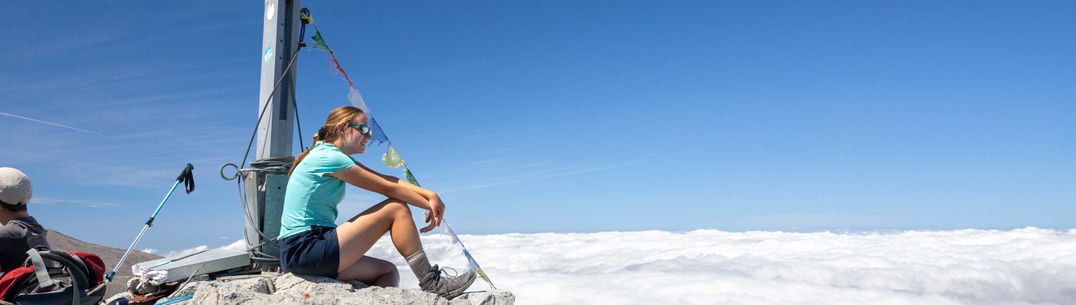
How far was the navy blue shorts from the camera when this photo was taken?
14.5 feet

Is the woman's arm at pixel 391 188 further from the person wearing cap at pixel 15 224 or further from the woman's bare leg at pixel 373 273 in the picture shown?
the person wearing cap at pixel 15 224

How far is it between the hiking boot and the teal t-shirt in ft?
2.77

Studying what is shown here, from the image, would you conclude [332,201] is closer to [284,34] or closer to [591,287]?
[284,34]

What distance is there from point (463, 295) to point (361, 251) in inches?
34.1

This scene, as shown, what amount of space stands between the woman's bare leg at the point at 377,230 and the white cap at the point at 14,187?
244 centimetres

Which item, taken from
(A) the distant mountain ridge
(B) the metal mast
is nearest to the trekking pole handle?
(B) the metal mast

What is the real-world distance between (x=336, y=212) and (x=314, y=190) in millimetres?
315

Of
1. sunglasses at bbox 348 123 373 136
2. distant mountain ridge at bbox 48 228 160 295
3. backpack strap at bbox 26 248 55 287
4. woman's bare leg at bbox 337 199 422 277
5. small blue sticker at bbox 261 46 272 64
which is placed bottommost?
distant mountain ridge at bbox 48 228 160 295

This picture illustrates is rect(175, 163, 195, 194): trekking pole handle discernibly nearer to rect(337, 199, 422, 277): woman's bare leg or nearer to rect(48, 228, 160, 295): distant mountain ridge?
rect(337, 199, 422, 277): woman's bare leg

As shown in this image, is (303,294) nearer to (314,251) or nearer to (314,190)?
(314,251)

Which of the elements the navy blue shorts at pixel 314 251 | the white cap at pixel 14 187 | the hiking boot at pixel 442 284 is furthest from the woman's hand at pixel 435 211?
the white cap at pixel 14 187

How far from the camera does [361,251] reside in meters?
4.50

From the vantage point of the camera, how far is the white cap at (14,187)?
4.47 metres

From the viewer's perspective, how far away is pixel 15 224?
14.5ft
